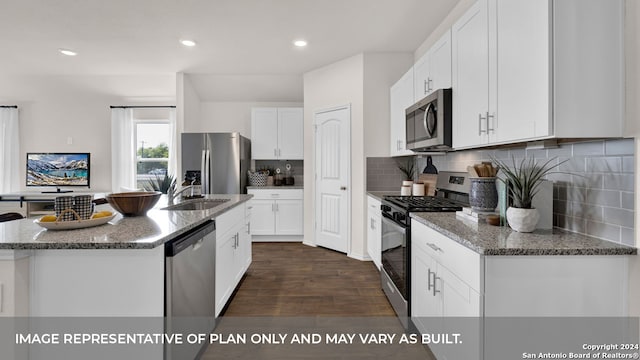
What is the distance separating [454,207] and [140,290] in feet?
6.47

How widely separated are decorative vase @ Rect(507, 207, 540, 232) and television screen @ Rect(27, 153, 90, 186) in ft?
21.8

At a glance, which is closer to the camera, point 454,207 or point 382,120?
point 454,207

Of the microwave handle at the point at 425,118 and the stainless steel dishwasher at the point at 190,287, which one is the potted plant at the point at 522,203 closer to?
the microwave handle at the point at 425,118

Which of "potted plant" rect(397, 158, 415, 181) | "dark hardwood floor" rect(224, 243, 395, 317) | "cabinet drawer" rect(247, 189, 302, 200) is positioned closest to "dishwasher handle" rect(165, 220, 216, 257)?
"dark hardwood floor" rect(224, 243, 395, 317)

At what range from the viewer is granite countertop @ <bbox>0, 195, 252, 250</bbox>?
133 cm

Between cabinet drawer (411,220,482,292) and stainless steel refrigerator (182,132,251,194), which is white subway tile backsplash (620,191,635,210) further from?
stainless steel refrigerator (182,132,251,194)

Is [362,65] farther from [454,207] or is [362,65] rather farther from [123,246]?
[123,246]

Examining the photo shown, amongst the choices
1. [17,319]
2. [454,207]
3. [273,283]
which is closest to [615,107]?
[454,207]

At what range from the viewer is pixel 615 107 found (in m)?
1.29

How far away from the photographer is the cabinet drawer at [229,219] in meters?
2.32

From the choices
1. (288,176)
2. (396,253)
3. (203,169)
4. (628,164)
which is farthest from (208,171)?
(628,164)

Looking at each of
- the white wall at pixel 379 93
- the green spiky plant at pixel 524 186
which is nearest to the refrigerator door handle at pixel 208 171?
the white wall at pixel 379 93

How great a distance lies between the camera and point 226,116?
19.0 ft

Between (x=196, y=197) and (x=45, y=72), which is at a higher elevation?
(x=45, y=72)
